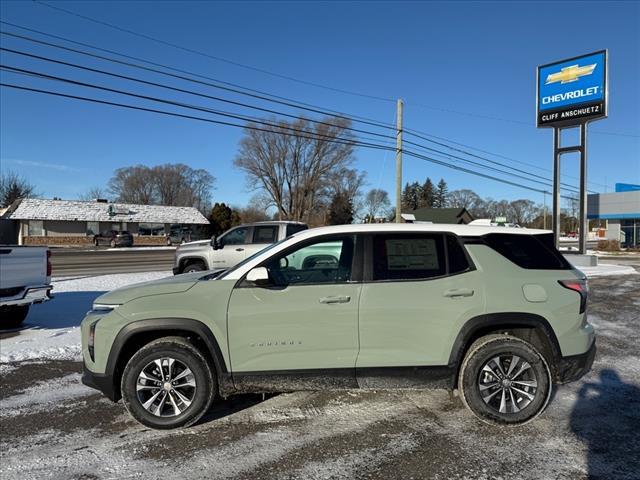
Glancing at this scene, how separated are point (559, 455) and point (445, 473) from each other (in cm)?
99

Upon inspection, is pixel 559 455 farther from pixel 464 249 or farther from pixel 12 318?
pixel 12 318

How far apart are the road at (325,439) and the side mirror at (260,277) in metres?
1.29

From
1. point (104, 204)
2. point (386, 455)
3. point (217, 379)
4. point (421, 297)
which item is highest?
point (104, 204)

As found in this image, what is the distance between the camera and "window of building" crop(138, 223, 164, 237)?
56.1m

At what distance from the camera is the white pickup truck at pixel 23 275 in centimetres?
691

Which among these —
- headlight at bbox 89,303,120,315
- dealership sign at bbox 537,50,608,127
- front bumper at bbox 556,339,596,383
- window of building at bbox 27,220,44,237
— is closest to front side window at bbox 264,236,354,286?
headlight at bbox 89,303,120,315

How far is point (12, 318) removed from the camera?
8.23 m

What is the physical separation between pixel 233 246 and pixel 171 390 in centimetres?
814

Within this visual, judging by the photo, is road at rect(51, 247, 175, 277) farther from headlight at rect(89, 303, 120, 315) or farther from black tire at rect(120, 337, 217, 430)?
black tire at rect(120, 337, 217, 430)

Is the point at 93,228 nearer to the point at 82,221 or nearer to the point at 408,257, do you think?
the point at 82,221

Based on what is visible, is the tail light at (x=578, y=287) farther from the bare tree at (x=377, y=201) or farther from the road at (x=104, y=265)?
the bare tree at (x=377, y=201)

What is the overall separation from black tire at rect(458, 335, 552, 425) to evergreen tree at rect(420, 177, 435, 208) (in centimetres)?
10520

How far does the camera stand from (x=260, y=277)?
→ 3898 millimetres

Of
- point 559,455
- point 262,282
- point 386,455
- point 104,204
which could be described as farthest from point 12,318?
point 104,204
